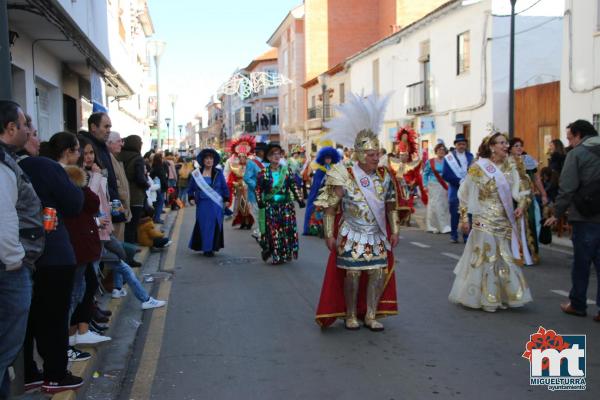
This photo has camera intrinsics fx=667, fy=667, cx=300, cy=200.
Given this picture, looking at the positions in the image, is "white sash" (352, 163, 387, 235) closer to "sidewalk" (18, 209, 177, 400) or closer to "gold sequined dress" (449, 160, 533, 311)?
"gold sequined dress" (449, 160, 533, 311)

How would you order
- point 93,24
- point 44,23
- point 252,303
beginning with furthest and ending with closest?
point 93,24 → point 44,23 → point 252,303

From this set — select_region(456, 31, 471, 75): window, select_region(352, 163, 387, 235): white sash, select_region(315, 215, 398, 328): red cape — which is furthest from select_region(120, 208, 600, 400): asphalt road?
select_region(456, 31, 471, 75): window

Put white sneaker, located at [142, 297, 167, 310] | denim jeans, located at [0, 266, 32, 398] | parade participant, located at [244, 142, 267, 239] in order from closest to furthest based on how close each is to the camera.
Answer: denim jeans, located at [0, 266, 32, 398]
white sneaker, located at [142, 297, 167, 310]
parade participant, located at [244, 142, 267, 239]

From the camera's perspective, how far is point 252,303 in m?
7.47

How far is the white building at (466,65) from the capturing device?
2073cm

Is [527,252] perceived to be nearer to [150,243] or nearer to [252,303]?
[252,303]

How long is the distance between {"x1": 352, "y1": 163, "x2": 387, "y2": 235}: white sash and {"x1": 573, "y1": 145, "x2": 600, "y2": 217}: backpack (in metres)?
1.93

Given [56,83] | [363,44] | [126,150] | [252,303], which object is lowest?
[252,303]

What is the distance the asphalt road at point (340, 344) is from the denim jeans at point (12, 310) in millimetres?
1131

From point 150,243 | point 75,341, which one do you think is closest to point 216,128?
point 150,243

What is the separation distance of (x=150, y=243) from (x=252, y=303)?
4.78m

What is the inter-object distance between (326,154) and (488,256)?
5696 mm

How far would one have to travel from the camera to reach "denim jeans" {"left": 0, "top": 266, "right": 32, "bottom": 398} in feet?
12.0

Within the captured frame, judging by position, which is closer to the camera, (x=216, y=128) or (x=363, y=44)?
(x=363, y=44)
